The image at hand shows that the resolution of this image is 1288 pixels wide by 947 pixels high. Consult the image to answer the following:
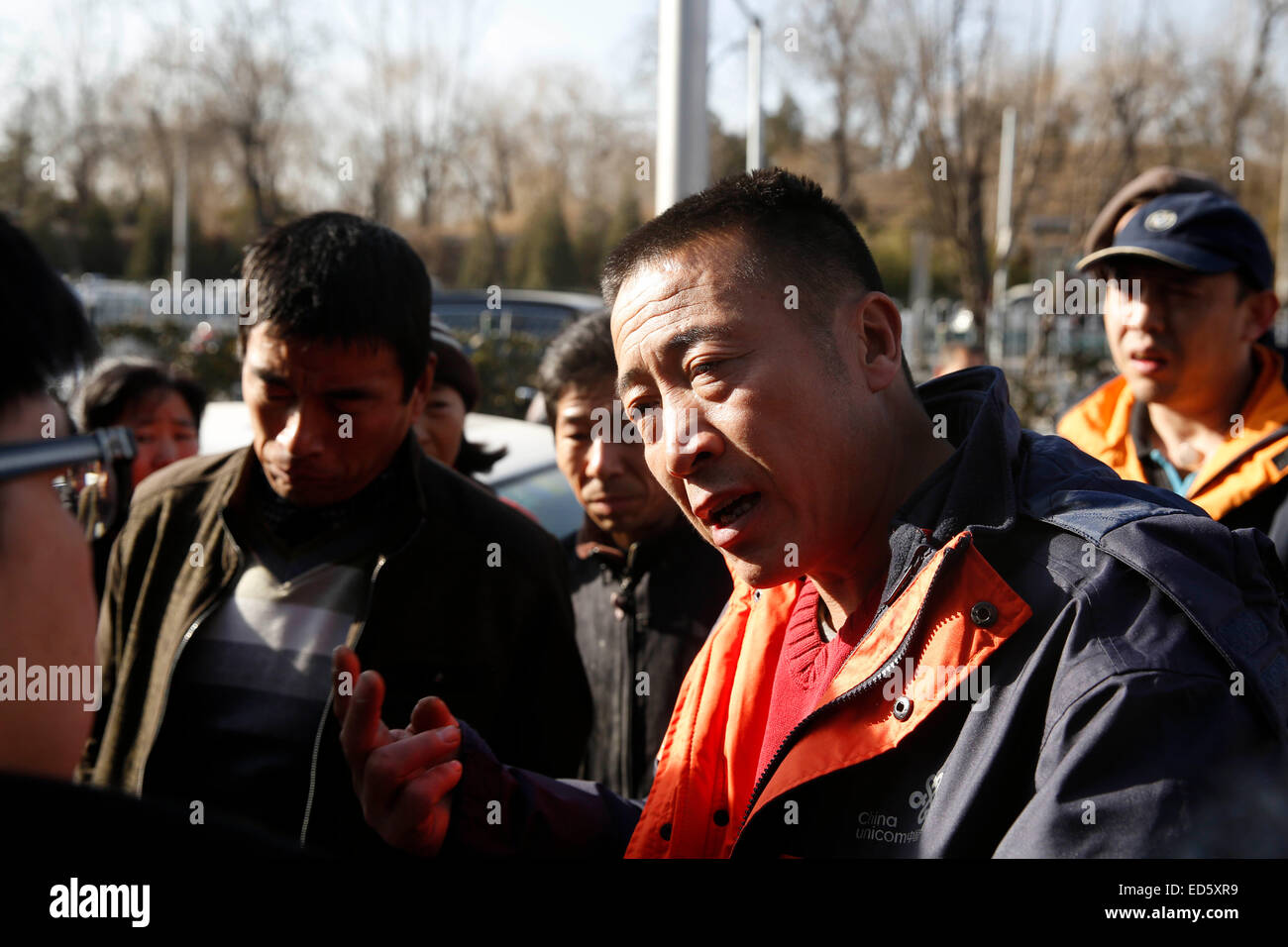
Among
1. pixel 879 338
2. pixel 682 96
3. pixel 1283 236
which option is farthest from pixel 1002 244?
pixel 879 338

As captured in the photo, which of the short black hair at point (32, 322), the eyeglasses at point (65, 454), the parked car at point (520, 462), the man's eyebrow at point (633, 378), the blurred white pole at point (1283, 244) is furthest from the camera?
the blurred white pole at point (1283, 244)

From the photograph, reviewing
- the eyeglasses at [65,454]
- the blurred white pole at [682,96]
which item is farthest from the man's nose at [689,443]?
the blurred white pole at [682,96]

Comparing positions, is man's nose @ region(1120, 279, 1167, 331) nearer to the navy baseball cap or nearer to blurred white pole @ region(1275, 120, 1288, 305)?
the navy baseball cap

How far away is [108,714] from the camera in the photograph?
8.33ft

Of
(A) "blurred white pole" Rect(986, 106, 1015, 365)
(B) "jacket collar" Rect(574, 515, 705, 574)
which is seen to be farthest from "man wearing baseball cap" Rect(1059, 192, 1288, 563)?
(A) "blurred white pole" Rect(986, 106, 1015, 365)

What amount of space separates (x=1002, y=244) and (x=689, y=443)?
11.8 meters

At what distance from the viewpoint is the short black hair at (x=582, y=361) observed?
3.27m

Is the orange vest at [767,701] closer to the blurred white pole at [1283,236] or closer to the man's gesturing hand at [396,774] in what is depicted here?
the man's gesturing hand at [396,774]

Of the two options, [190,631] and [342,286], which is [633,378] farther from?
[190,631]

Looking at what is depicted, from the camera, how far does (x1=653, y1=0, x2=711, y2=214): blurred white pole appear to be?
14.3 ft

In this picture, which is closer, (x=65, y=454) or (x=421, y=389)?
(x=65, y=454)

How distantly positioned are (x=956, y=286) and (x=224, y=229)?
19257 millimetres

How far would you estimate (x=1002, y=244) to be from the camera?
41.0 ft

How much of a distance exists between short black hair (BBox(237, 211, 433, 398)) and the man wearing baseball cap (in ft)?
6.38
